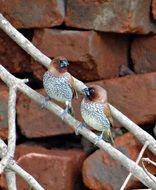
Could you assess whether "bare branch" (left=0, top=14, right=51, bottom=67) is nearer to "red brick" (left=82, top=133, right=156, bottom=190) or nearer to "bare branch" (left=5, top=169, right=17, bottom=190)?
"bare branch" (left=5, top=169, right=17, bottom=190)

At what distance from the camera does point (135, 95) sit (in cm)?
Answer: 453

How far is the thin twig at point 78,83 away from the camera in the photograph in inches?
136

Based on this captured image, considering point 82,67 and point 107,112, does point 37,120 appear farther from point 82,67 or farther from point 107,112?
point 107,112

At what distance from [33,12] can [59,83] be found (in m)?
0.72

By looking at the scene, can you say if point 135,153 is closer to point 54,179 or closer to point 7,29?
point 54,179

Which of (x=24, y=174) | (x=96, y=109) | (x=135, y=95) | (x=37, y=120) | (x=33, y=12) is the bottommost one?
(x=37, y=120)

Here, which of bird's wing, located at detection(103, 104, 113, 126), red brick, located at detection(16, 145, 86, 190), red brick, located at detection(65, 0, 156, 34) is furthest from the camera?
red brick, located at detection(16, 145, 86, 190)

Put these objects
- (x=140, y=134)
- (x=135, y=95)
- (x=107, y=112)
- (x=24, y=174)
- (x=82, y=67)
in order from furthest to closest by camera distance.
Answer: (x=82, y=67) → (x=135, y=95) → (x=107, y=112) → (x=140, y=134) → (x=24, y=174)

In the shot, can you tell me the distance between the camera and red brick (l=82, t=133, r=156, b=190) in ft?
15.0

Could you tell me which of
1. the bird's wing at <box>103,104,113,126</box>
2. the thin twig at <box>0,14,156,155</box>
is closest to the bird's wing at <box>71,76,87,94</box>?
the thin twig at <box>0,14,156,155</box>

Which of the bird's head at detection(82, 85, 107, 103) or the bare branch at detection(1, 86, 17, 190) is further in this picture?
the bird's head at detection(82, 85, 107, 103)

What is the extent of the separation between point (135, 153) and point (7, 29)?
3.46ft

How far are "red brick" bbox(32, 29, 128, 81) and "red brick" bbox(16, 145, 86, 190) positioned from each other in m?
0.45

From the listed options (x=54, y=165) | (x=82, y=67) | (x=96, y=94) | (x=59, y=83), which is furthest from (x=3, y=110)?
(x=96, y=94)
